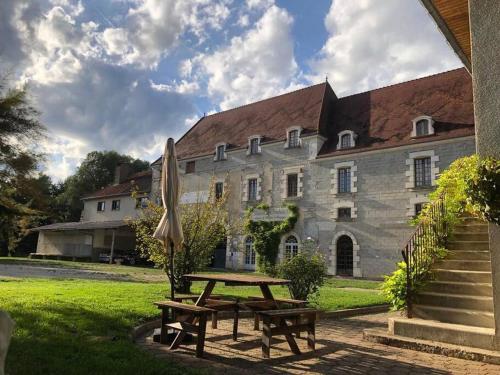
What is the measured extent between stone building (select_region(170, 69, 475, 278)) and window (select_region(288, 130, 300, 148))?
0.24 feet

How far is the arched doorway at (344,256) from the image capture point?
2295 centimetres

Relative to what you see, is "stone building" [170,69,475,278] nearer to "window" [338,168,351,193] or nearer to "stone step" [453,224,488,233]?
"window" [338,168,351,193]

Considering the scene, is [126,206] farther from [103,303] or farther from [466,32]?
[466,32]

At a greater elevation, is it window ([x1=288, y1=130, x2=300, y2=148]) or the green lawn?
window ([x1=288, y1=130, x2=300, y2=148])

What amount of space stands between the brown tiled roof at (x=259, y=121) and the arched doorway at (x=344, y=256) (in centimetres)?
665

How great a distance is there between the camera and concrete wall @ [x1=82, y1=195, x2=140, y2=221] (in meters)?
37.5

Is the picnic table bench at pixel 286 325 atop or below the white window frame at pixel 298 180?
below

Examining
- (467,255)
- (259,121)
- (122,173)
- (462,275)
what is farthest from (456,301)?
(122,173)

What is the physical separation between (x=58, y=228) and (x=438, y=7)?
36.5 meters

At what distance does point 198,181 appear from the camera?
100ft

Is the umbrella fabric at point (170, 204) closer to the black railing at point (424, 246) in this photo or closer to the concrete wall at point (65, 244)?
the black railing at point (424, 246)

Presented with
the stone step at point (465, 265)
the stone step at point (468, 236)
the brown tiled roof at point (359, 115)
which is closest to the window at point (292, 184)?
the brown tiled roof at point (359, 115)

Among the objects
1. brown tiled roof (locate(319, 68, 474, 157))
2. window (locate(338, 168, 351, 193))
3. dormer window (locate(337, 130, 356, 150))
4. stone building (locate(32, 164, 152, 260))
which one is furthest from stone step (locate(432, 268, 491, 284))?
stone building (locate(32, 164, 152, 260))

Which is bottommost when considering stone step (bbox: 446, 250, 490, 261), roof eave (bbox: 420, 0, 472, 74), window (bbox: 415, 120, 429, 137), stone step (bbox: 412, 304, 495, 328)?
stone step (bbox: 412, 304, 495, 328)
